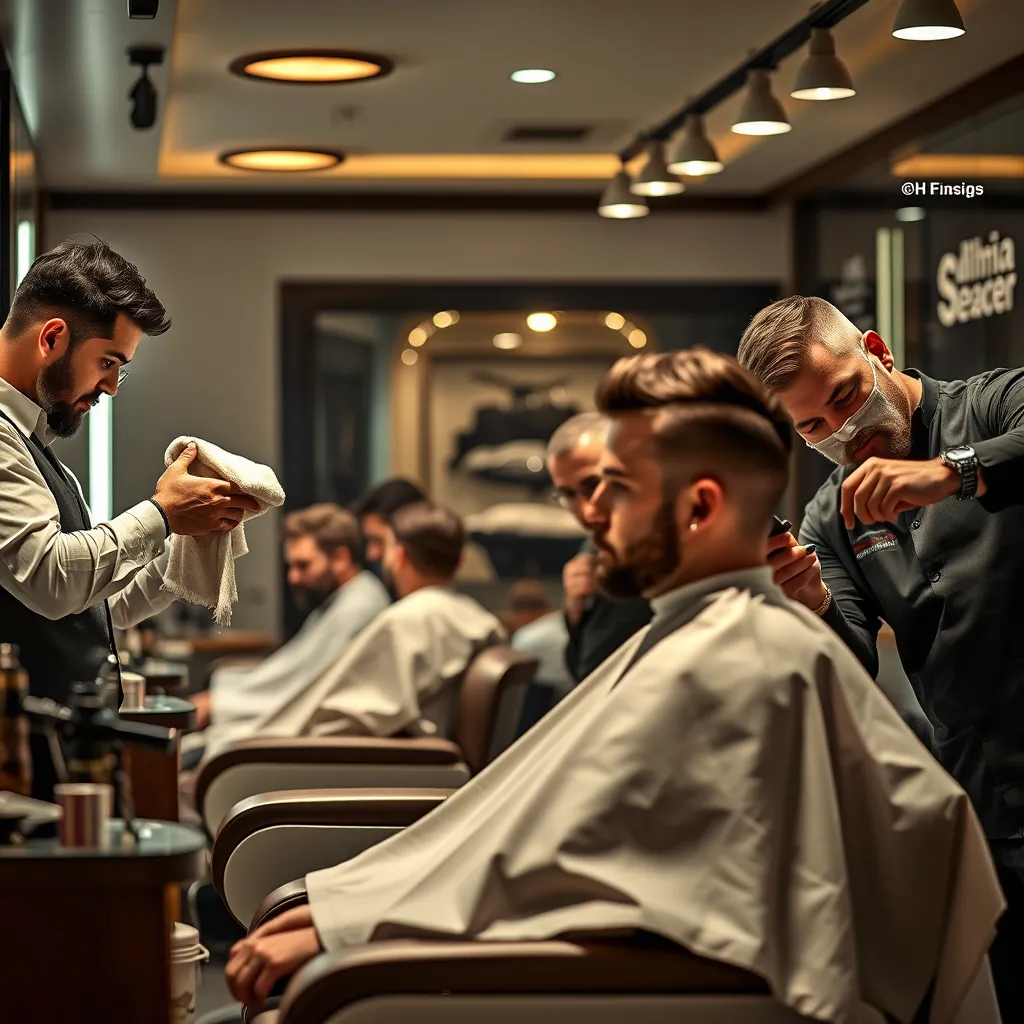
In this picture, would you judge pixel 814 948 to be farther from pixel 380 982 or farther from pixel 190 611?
pixel 190 611

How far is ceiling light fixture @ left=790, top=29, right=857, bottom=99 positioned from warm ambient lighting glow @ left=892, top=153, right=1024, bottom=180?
36.2 inches

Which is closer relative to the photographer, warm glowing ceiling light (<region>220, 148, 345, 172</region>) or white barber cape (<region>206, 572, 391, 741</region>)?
white barber cape (<region>206, 572, 391, 741</region>)

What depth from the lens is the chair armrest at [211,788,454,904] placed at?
2.79 metres

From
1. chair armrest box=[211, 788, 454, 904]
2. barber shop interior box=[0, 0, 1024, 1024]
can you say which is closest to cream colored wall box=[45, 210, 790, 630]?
barber shop interior box=[0, 0, 1024, 1024]

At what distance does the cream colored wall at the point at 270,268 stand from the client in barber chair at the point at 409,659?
2390 mm

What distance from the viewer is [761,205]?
717 cm

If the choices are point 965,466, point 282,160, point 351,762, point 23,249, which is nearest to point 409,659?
point 351,762

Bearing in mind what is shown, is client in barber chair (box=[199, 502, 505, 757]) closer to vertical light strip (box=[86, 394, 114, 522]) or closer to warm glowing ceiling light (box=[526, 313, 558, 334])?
vertical light strip (box=[86, 394, 114, 522])

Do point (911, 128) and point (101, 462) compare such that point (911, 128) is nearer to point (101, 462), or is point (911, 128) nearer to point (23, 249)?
point (101, 462)

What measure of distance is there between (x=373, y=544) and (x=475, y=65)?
1.69 m

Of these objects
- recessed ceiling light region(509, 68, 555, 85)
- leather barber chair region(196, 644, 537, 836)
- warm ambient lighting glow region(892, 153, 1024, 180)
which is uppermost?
recessed ceiling light region(509, 68, 555, 85)

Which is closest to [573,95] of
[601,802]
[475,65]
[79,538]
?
[475,65]

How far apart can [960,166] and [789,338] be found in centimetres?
296

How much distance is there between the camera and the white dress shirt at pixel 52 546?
236 centimetres
